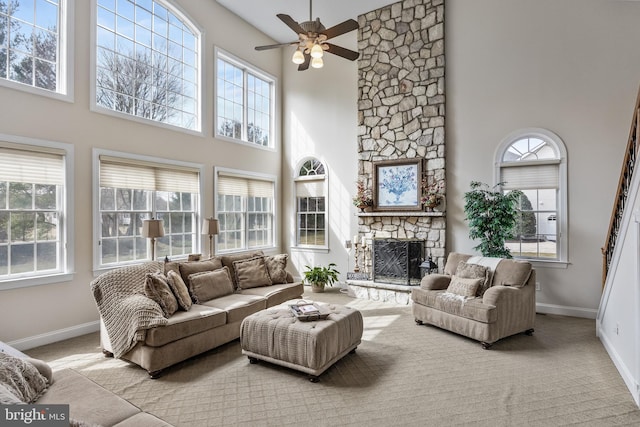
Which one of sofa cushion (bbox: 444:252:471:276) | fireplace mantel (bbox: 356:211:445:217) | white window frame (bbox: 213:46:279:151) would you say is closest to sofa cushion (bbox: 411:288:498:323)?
→ sofa cushion (bbox: 444:252:471:276)

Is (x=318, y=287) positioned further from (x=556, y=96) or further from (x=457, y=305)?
(x=556, y=96)

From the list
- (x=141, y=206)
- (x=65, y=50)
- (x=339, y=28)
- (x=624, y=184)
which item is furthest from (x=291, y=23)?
(x=624, y=184)

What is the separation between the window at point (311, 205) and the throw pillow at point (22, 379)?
18.6 ft

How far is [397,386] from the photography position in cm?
310

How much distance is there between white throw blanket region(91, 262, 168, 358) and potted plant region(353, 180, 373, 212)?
401cm

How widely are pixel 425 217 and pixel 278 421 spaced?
450 cm

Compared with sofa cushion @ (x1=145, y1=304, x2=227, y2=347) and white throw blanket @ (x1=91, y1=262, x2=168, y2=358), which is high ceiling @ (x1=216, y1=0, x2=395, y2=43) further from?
sofa cushion @ (x1=145, y1=304, x2=227, y2=347)

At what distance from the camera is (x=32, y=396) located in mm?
1939

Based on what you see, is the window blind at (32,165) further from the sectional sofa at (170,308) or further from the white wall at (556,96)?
the white wall at (556,96)

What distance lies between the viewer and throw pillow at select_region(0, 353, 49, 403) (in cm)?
183

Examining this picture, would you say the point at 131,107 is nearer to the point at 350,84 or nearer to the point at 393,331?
the point at 350,84

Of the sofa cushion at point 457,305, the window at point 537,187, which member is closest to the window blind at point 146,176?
the sofa cushion at point 457,305

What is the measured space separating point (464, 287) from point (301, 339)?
7.67ft

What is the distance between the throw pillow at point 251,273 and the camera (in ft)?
16.5
